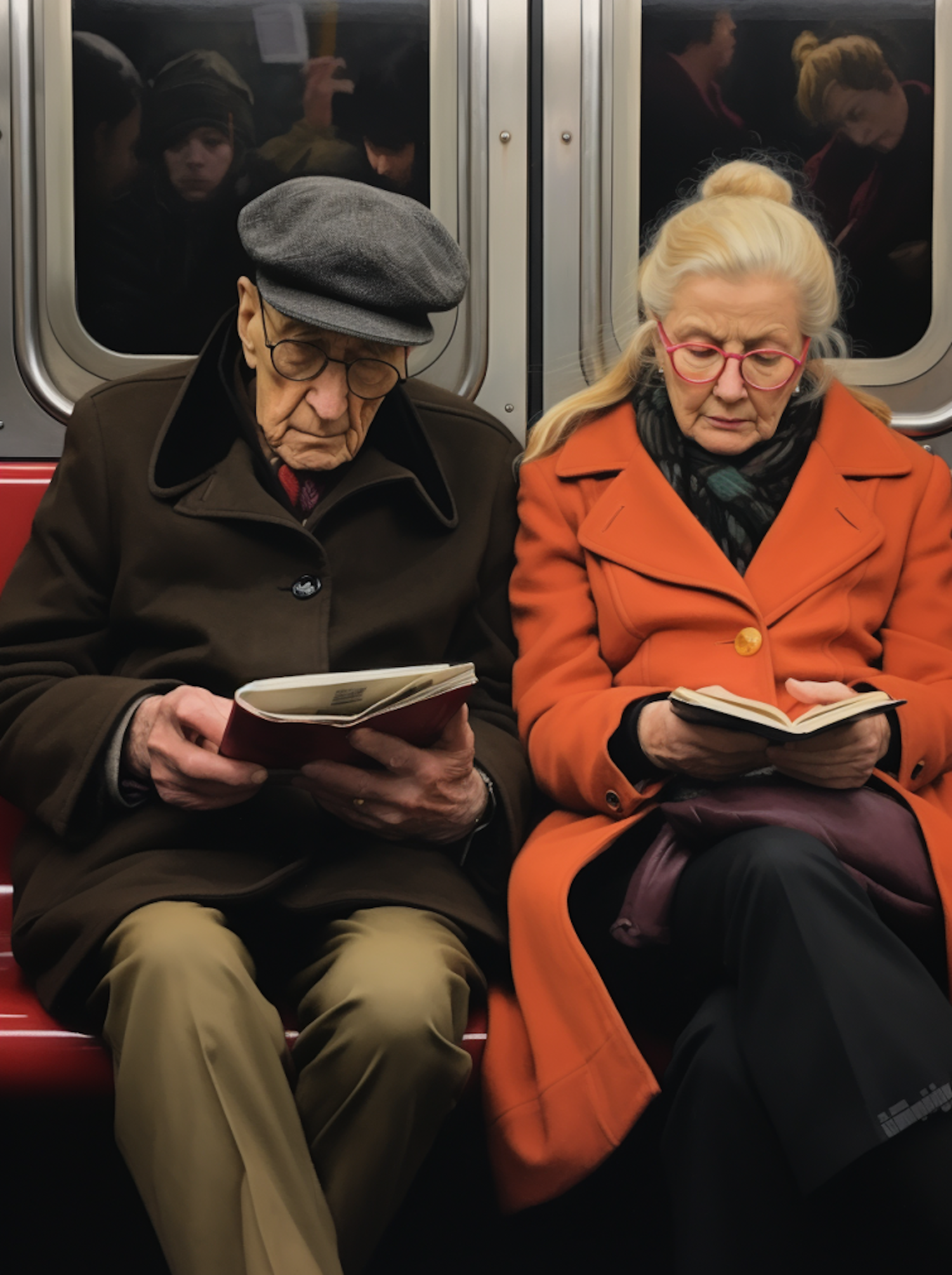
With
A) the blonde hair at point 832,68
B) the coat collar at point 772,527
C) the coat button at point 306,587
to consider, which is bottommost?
the coat button at point 306,587

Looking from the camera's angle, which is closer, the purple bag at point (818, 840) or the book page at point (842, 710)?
the book page at point (842, 710)

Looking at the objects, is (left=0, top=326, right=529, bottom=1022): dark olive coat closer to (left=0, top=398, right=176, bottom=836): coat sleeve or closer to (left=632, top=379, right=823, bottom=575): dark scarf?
(left=0, top=398, right=176, bottom=836): coat sleeve

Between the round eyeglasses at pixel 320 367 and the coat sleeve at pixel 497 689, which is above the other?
the round eyeglasses at pixel 320 367

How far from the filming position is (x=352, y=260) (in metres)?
1.98

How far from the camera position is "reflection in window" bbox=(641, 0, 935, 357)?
2588 millimetres

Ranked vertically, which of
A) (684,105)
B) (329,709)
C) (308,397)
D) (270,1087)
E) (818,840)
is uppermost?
(684,105)

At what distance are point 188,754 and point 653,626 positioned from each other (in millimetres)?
827

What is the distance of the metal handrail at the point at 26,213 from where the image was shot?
2.54 meters

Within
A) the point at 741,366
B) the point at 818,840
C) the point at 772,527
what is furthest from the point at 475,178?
the point at 818,840

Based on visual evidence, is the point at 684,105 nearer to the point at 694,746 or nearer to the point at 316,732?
the point at 694,746

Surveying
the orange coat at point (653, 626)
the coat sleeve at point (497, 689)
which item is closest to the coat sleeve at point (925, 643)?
the orange coat at point (653, 626)

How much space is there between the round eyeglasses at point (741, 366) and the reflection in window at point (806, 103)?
1.86 feet

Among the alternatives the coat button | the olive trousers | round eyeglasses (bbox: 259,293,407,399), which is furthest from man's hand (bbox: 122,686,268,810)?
round eyeglasses (bbox: 259,293,407,399)

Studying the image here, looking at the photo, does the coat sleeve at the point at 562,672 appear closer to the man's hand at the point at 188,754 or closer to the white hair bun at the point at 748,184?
the man's hand at the point at 188,754
